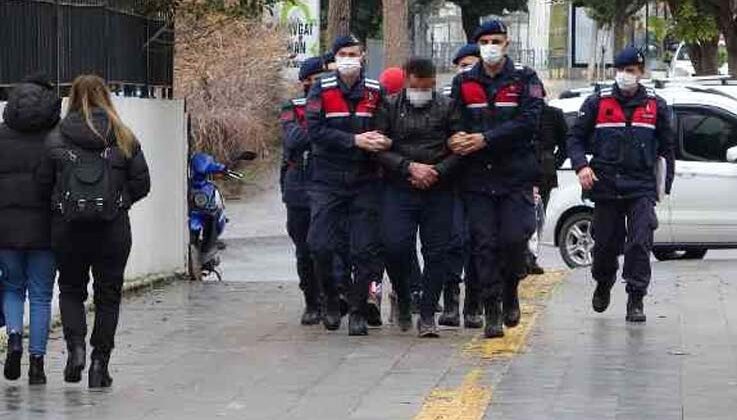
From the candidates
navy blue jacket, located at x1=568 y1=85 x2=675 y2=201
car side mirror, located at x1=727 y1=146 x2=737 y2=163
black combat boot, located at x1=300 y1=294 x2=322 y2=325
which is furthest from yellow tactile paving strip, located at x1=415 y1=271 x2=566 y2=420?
car side mirror, located at x1=727 y1=146 x2=737 y2=163

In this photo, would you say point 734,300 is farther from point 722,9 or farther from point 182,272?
point 722,9

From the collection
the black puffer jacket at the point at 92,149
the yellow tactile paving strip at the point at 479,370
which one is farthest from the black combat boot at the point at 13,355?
the yellow tactile paving strip at the point at 479,370

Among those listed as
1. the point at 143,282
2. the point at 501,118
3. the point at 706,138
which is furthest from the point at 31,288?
the point at 706,138

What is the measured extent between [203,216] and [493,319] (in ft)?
19.6

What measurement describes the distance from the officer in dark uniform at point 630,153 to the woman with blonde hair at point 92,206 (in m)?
3.59

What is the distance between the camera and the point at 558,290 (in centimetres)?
1430

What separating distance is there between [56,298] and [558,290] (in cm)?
410

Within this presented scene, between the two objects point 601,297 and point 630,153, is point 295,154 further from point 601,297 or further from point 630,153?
point 601,297

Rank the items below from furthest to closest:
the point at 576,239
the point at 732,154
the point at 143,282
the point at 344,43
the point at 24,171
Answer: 1. the point at 576,239
2. the point at 732,154
3. the point at 143,282
4. the point at 344,43
5. the point at 24,171

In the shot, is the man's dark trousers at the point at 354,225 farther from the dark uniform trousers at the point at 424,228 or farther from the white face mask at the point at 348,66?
the white face mask at the point at 348,66

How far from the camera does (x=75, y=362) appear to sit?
963 cm

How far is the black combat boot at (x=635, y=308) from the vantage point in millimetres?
12031

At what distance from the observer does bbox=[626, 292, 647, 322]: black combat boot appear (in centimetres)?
1203

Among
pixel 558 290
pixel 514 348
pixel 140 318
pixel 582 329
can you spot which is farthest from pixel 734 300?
pixel 140 318
